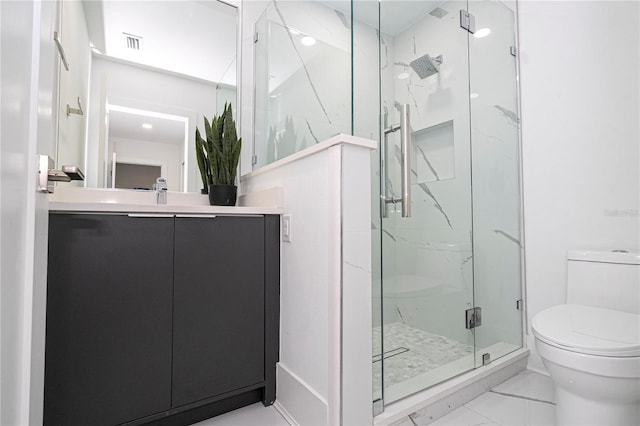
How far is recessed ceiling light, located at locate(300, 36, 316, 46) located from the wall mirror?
473 mm

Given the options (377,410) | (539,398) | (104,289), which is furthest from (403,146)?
(539,398)

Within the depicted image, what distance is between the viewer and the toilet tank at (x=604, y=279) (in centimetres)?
137

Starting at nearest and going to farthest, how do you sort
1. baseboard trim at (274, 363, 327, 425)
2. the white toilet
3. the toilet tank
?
the white toilet
baseboard trim at (274, 363, 327, 425)
the toilet tank

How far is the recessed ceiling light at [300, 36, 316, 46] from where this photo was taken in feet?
5.47

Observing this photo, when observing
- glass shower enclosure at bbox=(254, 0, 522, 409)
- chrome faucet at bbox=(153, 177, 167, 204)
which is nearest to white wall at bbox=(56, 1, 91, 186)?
chrome faucet at bbox=(153, 177, 167, 204)

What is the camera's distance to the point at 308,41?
5.50ft

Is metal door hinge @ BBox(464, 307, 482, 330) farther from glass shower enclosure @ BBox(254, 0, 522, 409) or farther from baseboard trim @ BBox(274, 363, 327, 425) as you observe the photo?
baseboard trim @ BBox(274, 363, 327, 425)

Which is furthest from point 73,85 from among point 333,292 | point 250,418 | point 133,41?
point 250,418

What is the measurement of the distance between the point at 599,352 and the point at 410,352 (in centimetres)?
77

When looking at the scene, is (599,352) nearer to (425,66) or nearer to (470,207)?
(470,207)

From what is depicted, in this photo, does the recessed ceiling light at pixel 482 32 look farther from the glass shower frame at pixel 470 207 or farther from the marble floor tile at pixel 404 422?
the marble floor tile at pixel 404 422

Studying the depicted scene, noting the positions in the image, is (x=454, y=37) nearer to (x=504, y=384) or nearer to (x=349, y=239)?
(x=349, y=239)

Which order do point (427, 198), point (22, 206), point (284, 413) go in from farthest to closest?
point (427, 198)
point (284, 413)
point (22, 206)

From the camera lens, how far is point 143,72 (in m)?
1.65
